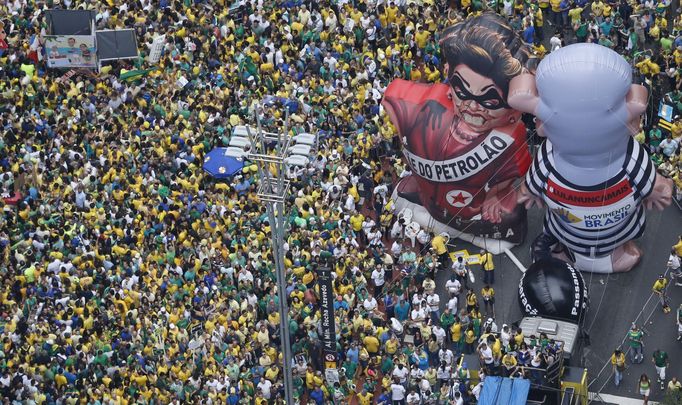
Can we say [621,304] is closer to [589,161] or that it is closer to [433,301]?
[589,161]

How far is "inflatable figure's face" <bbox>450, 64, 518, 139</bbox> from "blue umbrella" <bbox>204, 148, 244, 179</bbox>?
6233mm

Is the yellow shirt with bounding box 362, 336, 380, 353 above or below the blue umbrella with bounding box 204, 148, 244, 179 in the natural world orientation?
below

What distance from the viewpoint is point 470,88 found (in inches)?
1937

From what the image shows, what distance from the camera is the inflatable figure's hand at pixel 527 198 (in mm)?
49875

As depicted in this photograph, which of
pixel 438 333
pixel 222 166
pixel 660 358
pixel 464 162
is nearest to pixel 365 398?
pixel 438 333

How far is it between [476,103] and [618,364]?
725cm

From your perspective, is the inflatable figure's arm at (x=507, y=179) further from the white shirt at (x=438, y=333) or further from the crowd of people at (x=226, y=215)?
the white shirt at (x=438, y=333)

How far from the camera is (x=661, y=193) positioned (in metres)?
48.5

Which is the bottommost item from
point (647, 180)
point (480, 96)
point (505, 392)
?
point (505, 392)

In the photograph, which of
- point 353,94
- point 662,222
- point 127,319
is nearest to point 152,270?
point 127,319

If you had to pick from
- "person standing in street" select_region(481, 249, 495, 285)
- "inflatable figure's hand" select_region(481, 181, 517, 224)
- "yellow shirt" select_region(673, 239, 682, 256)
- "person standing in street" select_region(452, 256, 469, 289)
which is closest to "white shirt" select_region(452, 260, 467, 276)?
"person standing in street" select_region(452, 256, 469, 289)

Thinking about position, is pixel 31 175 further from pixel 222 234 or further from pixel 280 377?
pixel 280 377

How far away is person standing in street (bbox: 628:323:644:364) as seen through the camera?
47.4 metres

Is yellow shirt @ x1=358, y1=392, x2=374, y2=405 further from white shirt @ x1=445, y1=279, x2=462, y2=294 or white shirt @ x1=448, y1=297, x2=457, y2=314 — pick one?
white shirt @ x1=445, y1=279, x2=462, y2=294
